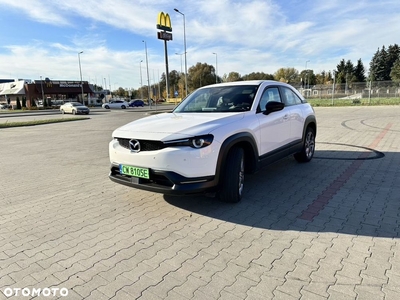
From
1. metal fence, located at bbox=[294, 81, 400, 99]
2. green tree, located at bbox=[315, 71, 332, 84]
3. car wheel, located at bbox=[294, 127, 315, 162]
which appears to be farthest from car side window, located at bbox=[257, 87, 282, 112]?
green tree, located at bbox=[315, 71, 332, 84]

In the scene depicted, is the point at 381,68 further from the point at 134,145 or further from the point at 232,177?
the point at 134,145

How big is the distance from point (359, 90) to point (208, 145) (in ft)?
120

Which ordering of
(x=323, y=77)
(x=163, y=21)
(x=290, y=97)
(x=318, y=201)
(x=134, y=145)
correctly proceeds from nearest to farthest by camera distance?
(x=134, y=145), (x=318, y=201), (x=290, y=97), (x=163, y=21), (x=323, y=77)

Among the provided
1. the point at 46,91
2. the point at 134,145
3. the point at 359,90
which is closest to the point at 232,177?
the point at 134,145

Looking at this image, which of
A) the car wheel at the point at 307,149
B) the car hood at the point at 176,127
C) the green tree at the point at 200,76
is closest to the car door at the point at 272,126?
the car hood at the point at 176,127

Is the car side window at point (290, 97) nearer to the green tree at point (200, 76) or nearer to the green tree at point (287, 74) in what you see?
the green tree at point (200, 76)

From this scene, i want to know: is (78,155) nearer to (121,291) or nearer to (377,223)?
(121,291)

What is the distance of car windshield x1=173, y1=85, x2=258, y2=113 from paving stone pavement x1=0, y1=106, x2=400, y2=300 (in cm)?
137

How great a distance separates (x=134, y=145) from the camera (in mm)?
3621

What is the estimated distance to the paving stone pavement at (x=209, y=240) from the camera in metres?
2.31

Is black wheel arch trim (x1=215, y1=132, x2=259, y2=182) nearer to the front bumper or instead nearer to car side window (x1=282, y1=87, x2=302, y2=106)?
the front bumper

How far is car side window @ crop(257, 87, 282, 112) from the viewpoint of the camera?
14.5ft

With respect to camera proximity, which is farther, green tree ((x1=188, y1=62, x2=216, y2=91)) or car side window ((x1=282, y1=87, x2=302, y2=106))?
green tree ((x1=188, y1=62, x2=216, y2=91))

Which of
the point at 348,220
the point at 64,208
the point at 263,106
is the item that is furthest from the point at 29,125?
the point at 348,220
